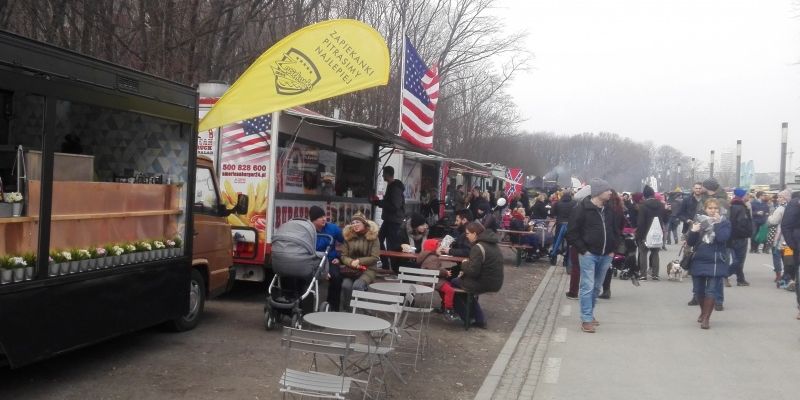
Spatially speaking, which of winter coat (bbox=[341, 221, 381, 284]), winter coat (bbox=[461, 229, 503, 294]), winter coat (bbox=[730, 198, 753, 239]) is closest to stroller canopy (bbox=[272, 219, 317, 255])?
winter coat (bbox=[341, 221, 381, 284])

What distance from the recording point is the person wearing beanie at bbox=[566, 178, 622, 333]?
8.98 m

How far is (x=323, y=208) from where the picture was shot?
1173cm

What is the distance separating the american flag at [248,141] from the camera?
970 centimetres

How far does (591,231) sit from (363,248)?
9.40 ft

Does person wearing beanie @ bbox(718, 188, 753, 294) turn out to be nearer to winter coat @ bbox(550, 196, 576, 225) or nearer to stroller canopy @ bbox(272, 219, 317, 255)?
winter coat @ bbox(550, 196, 576, 225)

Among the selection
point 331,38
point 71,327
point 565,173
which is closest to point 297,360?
point 71,327

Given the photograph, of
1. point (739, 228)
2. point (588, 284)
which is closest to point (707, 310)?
point (588, 284)

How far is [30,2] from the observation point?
37.4 feet

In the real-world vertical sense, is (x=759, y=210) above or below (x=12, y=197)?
above

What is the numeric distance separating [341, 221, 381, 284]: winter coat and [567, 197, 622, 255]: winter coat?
2.53 metres

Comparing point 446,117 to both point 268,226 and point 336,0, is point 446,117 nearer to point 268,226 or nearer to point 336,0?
point 336,0

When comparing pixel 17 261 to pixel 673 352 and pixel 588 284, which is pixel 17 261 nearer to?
pixel 588 284

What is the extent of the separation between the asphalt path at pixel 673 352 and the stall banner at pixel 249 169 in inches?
167

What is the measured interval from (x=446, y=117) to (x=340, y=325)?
32.0 m
